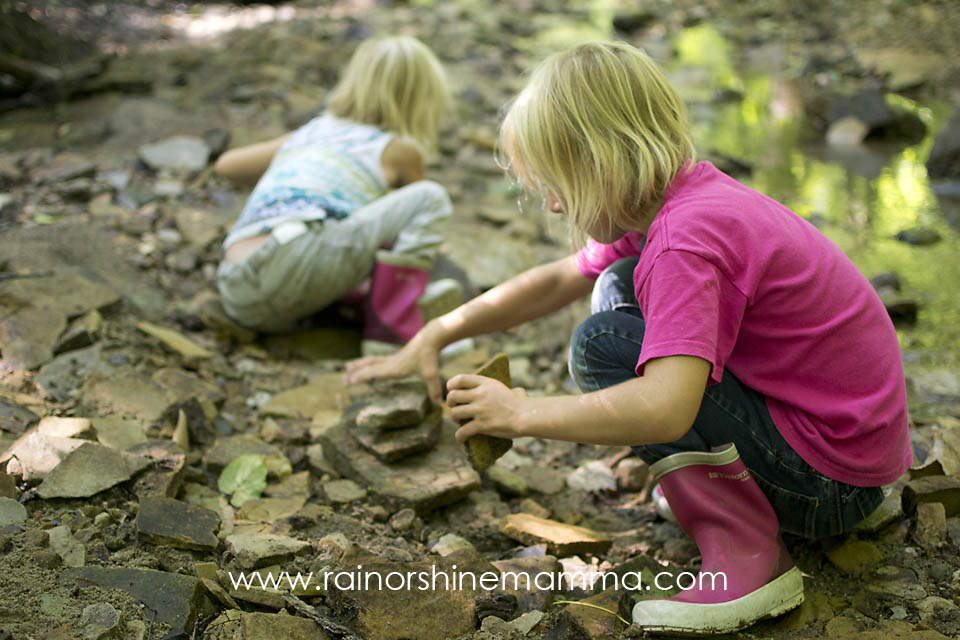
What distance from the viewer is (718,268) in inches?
56.9

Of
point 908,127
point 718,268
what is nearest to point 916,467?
point 718,268

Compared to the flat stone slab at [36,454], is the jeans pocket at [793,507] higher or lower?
lower

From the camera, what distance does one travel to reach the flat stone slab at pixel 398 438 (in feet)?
6.89

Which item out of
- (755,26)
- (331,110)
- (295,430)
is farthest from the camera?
(755,26)

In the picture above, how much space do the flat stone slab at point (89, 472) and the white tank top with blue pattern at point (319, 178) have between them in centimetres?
104

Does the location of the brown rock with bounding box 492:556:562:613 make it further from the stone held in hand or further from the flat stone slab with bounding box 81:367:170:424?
the flat stone slab with bounding box 81:367:170:424

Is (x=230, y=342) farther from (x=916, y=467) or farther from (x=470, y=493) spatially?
(x=916, y=467)

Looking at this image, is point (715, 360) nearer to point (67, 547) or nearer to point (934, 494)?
point (934, 494)

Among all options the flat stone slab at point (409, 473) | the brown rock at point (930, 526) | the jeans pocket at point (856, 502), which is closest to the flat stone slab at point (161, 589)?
the flat stone slab at point (409, 473)

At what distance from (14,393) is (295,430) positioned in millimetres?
718

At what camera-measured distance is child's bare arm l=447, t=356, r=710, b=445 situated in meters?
1.41

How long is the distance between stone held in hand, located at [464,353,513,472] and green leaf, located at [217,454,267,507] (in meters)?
0.57

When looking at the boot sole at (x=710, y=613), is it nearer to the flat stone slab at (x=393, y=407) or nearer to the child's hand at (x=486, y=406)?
the child's hand at (x=486, y=406)

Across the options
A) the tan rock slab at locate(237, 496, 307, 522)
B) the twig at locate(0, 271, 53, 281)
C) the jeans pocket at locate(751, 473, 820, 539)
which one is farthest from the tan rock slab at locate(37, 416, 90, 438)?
the jeans pocket at locate(751, 473, 820, 539)
